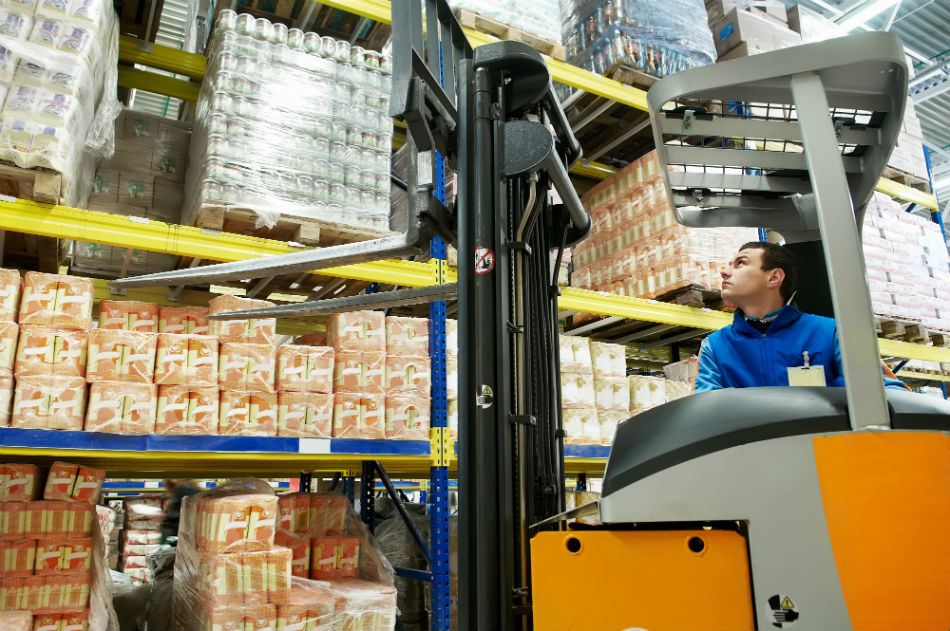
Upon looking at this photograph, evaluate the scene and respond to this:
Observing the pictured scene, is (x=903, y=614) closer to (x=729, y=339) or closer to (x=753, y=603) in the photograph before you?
(x=753, y=603)

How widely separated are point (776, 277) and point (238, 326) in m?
2.81

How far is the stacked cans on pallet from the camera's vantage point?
3.86 m

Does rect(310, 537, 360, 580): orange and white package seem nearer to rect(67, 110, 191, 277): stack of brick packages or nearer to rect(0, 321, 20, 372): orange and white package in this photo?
rect(0, 321, 20, 372): orange and white package

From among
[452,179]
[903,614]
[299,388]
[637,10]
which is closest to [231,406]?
[299,388]

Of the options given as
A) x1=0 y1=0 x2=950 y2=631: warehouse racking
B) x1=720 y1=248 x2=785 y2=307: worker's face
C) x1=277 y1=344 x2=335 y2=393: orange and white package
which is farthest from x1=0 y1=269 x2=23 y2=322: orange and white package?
x1=720 y1=248 x2=785 y2=307: worker's face

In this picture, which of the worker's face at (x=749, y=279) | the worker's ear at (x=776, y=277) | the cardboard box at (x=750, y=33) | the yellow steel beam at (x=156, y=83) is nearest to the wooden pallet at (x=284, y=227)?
the yellow steel beam at (x=156, y=83)

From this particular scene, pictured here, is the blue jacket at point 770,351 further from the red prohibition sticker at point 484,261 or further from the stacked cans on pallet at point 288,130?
the stacked cans on pallet at point 288,130

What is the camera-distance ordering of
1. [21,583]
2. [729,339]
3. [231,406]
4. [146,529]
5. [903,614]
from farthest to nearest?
[146,529] → [231,406] → [21,583] → [729,339] → [903,614]

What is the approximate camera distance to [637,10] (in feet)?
18.3

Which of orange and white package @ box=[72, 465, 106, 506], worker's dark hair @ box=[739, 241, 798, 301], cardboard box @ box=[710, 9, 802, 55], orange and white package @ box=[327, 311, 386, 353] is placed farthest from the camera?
cardboard box @ box=[710, 9, 802, 55]

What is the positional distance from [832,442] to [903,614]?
0.32 meters

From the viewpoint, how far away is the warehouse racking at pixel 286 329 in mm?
3412

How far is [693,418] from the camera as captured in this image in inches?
57.7

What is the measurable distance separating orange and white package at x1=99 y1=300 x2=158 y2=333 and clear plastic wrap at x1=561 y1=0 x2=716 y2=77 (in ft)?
13.5
